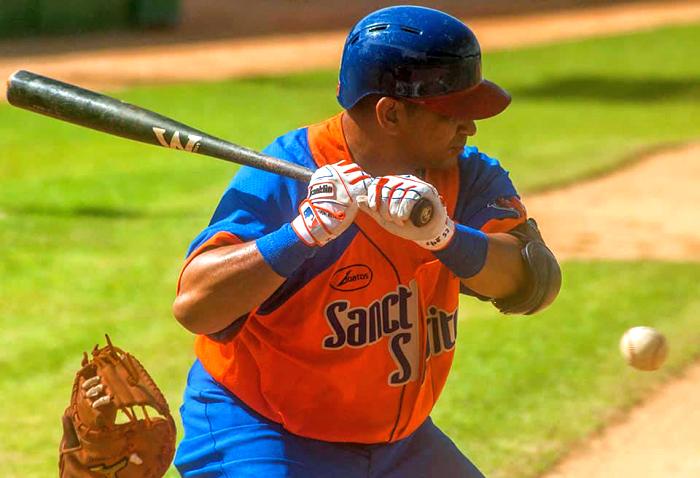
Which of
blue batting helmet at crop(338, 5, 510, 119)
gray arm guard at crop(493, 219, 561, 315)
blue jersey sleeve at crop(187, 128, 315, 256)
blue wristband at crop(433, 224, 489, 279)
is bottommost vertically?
gray arm guard at crop(493, 219, 561, 315)

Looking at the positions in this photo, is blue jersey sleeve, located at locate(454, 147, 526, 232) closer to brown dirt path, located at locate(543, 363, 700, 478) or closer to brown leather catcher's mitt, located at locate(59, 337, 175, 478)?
brown leather catcher's mitt, located at locate(59, 337, 175, 478)

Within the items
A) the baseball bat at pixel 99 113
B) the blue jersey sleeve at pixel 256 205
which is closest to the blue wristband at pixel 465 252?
the blue jersey sleeve at pixel 256 205

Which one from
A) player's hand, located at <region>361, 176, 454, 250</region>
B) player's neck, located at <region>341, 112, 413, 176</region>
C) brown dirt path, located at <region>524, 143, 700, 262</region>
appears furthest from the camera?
brown dirt path, located at <region>524, 143, 700, 262</region>

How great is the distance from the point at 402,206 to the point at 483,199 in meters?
0.58

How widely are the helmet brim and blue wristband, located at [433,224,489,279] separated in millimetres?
267

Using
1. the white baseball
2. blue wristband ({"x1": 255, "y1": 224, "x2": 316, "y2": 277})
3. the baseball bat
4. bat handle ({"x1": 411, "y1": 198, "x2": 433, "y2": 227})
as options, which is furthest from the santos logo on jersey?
the white baseball

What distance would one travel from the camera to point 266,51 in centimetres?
2123

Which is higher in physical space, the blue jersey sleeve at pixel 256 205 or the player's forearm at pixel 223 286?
the blue jersey sleeve at pixel 256 205

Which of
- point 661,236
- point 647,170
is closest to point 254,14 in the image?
point 647,170

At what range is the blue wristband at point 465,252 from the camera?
3.24 meters

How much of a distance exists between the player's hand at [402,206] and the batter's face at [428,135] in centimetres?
18

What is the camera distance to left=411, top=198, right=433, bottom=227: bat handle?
3059mm

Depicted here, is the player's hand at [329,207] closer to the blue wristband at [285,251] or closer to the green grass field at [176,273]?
the blue wristband at [285,251]

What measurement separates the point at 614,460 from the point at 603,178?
6.55 metres
